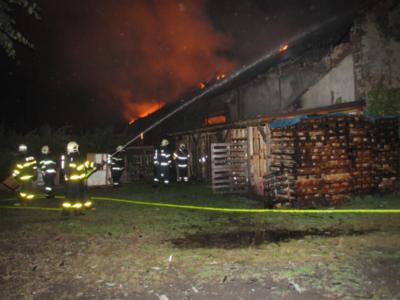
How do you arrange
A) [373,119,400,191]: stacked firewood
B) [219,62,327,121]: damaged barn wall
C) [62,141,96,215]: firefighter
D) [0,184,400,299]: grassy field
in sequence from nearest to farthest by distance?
1. [0,184,400,299]: grassy field
2. [62,141,96,215]: firefighter
3. [373,119,400,191]: stacked firewood
4. [219,62,327,121]: damaged barn wall

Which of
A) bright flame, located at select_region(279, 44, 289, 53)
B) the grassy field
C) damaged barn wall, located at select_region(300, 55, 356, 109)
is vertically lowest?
the grassy field

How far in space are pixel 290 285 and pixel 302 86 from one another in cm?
1409

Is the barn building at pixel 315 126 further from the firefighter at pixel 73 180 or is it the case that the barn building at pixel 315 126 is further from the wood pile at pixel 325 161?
the firefighter at pixel 73 180

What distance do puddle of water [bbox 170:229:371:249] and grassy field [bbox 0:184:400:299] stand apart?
0.02 metres

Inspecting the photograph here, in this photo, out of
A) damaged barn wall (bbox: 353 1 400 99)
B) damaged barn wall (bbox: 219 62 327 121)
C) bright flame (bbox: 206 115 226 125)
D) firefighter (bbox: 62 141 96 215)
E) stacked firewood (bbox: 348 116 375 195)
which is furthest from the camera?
bright flame (bbox: 206 115 226 125)

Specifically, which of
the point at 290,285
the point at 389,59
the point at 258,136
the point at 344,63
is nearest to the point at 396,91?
the point at 389,59

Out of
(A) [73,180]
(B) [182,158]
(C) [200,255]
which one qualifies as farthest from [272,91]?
(C) [200,255]

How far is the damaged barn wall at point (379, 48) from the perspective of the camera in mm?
13039

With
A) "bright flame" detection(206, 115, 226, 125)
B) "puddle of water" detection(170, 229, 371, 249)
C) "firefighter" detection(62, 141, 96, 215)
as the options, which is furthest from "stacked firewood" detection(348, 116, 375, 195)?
"bright flame" detection(206, 115, 226, 125)

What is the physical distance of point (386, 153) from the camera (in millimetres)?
11008

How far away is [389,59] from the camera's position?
519 inches

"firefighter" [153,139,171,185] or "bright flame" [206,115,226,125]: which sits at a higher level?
"bright flame" [206,115,226,125]

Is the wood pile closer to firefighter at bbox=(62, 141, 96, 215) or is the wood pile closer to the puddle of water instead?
the puddle of water

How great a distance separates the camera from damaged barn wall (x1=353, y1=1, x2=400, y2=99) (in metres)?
13.0
